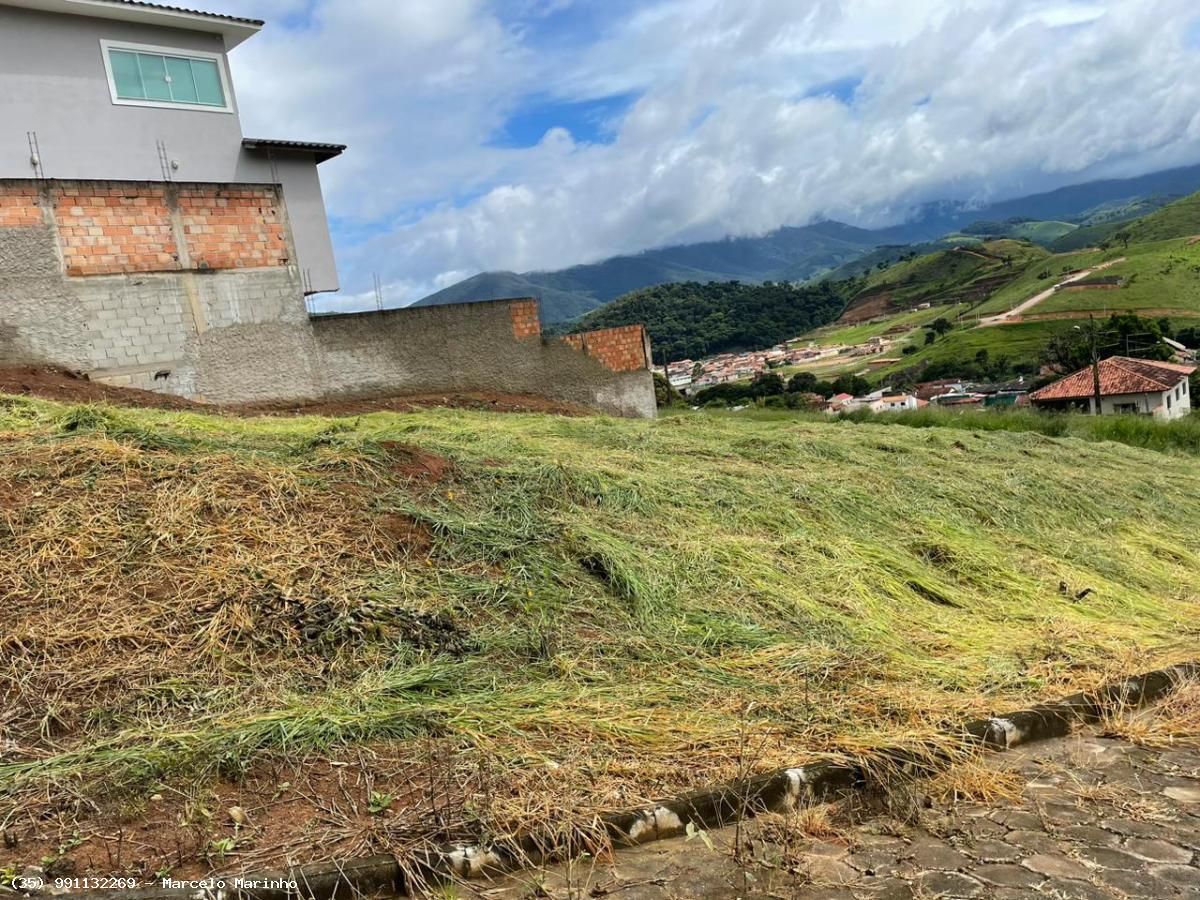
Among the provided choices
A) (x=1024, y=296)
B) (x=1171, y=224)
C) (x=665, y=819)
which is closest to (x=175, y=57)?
(x=665, y=819)

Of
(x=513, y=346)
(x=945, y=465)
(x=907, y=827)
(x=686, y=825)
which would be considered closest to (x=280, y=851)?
(x=686, y=825)

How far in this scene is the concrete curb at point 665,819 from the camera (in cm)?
192

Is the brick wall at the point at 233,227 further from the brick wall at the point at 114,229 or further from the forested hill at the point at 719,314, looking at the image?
the forested hill at the point at 719,314

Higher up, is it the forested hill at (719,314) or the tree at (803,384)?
the forested hill at (719,314)

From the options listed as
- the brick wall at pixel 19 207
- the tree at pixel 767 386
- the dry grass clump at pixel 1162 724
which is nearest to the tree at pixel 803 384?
the tree at pixel 767 386

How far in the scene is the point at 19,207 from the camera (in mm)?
8469

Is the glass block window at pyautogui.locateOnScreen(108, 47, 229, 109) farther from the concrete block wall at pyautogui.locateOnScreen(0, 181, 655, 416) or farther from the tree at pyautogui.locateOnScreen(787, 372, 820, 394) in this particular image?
the tree at pyautogui.locateOnScreen(787, 372, 820, 394)

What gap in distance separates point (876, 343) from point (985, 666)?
254 ft

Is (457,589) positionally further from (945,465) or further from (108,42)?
(108,42)

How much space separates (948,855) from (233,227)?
10268mm

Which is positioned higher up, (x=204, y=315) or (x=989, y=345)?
(x=204, y=315)

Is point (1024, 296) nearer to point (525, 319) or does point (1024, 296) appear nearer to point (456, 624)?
point (525, 319)

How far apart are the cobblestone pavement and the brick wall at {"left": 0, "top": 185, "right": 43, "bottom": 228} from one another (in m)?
9.40

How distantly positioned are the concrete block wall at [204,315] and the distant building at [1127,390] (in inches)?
1249
